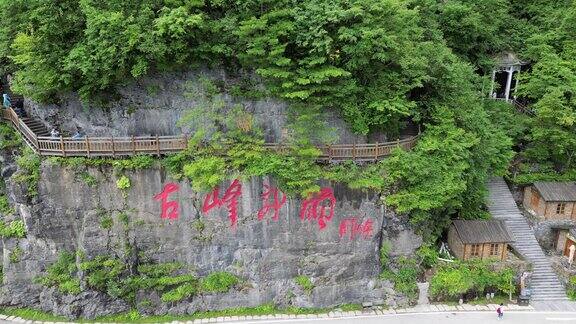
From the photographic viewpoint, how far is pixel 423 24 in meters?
26.1

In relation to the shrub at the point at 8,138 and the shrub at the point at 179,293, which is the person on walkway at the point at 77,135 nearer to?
the shrub at the point at 8,138

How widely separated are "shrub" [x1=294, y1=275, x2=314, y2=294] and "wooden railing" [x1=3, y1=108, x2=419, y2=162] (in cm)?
576

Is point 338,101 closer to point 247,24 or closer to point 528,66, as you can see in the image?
point 247,24

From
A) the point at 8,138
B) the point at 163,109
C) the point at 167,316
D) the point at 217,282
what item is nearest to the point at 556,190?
the point at 217,282

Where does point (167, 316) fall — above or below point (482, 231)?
below

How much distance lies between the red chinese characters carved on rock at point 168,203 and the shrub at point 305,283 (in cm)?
648

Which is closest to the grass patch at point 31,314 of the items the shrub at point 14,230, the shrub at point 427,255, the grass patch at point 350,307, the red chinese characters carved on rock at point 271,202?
the shrub at point 14,230

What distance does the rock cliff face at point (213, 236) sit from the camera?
21078 mm

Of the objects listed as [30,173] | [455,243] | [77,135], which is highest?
[77,135]

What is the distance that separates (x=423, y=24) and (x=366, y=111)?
7.82 metres

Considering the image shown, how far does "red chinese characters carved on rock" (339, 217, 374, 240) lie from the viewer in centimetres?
2203

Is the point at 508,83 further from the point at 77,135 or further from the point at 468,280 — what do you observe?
the point at 77,135

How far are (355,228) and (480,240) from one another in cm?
687

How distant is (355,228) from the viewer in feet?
72.5
